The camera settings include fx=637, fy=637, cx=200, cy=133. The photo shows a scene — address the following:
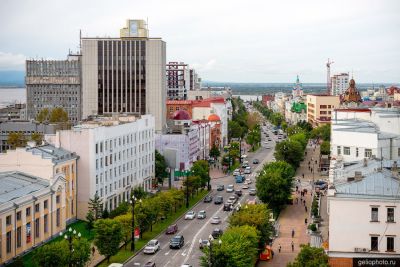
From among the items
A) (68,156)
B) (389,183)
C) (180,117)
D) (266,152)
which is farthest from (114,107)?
(389,183)

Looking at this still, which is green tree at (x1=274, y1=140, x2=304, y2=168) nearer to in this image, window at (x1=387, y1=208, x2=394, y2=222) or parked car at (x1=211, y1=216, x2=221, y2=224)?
parked car at (x1=211, y1=216, x2=221, y2=224)

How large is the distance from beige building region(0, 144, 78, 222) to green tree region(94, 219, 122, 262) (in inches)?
376

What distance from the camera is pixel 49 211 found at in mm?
51812

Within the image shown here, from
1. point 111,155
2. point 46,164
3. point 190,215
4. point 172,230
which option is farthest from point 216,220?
point 46,164

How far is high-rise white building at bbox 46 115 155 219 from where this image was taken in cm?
6128

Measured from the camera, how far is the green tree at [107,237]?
44906 mm

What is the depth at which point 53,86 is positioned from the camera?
176 metres

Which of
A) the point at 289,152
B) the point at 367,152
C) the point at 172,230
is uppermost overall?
the point at 367,152

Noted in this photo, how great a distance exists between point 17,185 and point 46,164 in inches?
197

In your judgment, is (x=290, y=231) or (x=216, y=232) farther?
(x=290, y=231)

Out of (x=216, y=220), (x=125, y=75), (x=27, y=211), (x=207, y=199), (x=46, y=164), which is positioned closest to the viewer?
(x=27, y=211)

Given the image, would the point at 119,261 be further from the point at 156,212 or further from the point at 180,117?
the point at 180,117

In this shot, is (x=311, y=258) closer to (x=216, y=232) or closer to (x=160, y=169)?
(x=216, y=232)

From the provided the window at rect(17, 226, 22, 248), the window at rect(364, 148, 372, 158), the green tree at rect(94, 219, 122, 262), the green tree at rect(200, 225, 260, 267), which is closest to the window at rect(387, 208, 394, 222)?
the green tree at rect(200, 225, 260, 267)
